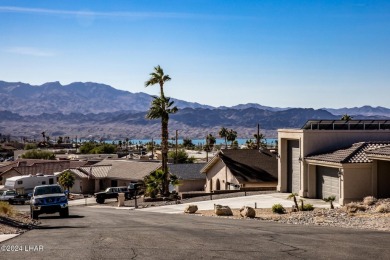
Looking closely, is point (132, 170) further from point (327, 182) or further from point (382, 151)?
point (382, 151)

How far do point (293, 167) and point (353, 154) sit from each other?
801 cm

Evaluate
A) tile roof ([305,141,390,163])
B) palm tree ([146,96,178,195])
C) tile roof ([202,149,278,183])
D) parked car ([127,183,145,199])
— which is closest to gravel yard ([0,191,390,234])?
tile roof ([305,141,390,163])

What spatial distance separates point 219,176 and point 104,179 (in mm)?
26700

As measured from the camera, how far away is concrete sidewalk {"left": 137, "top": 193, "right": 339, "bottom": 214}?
117 feet

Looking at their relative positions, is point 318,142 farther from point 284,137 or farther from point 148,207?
point 148,207

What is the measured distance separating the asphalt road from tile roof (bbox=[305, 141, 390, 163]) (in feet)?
44.8

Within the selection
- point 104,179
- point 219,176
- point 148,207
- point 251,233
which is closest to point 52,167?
point 104,179

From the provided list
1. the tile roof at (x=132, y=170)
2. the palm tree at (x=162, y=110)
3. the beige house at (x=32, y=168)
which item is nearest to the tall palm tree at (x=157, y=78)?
the palm tree at (x=162, y=110)

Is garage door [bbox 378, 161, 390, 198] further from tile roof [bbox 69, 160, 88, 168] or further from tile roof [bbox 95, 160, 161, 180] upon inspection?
tile roof [bbox 69, 160, 88, 168]

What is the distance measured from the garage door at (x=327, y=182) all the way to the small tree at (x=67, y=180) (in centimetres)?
4651

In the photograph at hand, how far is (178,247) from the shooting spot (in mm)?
15969

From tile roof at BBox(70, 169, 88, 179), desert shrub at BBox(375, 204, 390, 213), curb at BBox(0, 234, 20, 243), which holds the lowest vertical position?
tile roof at BBox(70, 169, 88, 179)

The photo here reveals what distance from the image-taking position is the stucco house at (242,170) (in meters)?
51.2

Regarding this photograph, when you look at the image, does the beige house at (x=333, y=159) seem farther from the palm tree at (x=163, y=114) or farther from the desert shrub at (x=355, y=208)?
the palm tree at (x=163, y=114)
